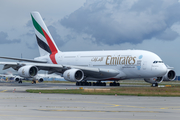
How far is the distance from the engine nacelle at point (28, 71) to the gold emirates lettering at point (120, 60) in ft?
34.3

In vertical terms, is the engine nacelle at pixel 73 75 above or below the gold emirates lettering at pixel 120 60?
below

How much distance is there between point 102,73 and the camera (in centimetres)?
5072

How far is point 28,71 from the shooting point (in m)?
47.2

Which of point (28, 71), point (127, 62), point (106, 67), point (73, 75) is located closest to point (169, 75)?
point (127, 62)

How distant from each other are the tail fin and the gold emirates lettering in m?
12.0

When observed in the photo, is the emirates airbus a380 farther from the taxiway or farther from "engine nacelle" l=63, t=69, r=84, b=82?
the taxiway

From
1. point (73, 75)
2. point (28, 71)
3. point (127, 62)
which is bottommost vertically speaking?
point (73, 75)

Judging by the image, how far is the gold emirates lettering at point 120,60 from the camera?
48000 mm

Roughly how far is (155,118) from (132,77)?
36382mm

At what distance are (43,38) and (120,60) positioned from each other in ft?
55.4

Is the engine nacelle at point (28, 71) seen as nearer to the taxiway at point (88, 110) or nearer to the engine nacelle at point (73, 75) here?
the engine nacelle at point (73, 75)

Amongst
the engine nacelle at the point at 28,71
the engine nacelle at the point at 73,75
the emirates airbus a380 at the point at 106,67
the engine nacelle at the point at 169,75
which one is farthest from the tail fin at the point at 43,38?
the engine nacelle at the point at 169,75

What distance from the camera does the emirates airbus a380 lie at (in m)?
46.8

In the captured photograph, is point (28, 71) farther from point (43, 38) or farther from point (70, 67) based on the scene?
point (43, 38)
